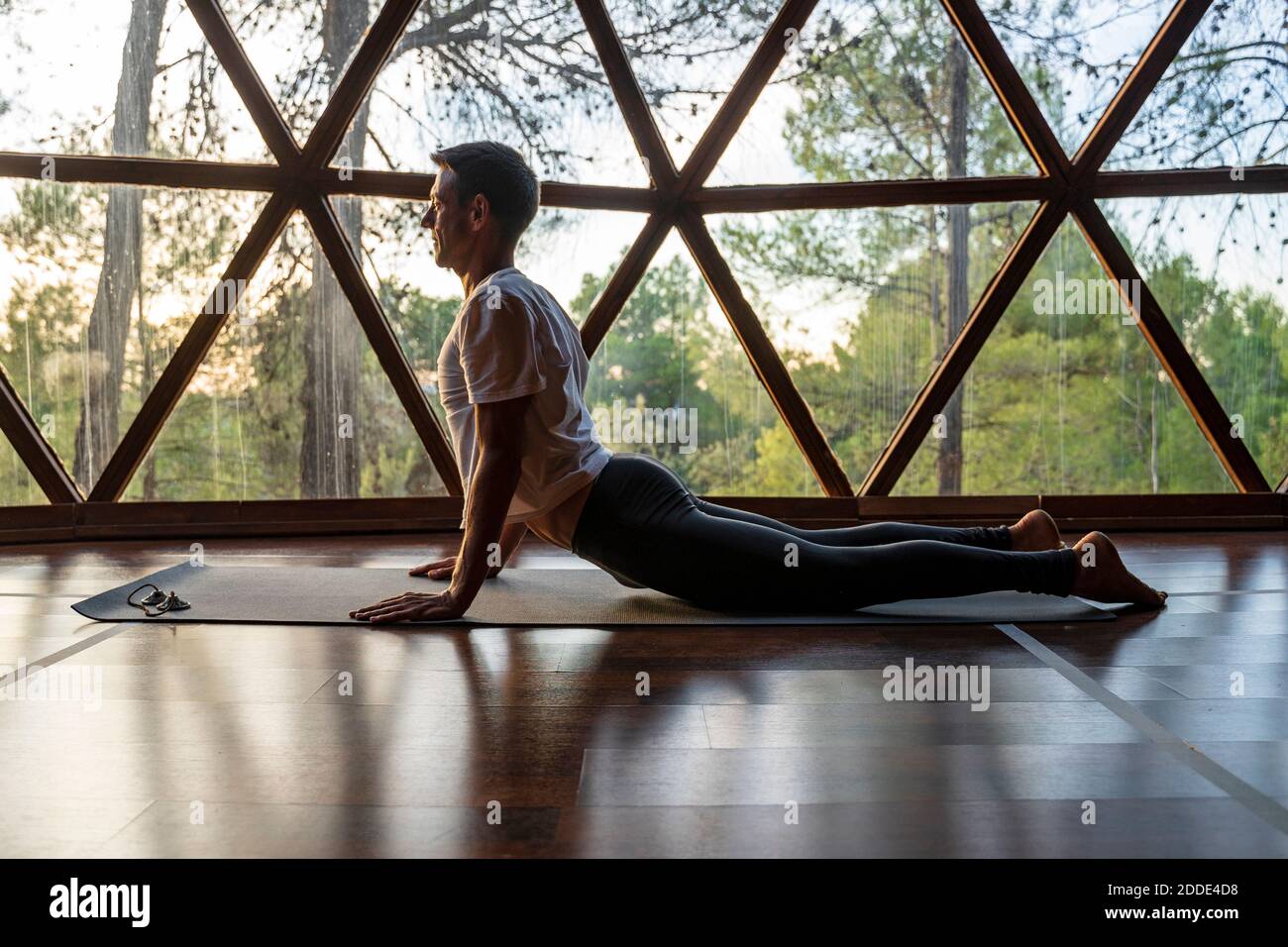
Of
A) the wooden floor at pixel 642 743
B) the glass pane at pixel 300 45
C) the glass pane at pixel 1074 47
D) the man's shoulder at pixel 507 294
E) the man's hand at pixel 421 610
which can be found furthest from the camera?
the glass pane at pixel 1074 47

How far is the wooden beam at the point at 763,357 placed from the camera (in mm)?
5418

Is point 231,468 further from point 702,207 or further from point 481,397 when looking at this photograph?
point 481,397

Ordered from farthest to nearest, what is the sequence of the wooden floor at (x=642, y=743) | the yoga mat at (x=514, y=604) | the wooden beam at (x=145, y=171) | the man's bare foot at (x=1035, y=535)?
the wooden beam at (x=145, y=171)
the man's bare foot at (x=1035, y=535)
the yoga mat at (x=514, y=604)
the wooden floor at (x=642, y=743)

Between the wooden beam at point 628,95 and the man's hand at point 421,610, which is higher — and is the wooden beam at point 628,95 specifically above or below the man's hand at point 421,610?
above

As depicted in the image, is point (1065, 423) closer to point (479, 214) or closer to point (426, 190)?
point (426, 190)

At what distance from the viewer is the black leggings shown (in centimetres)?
277

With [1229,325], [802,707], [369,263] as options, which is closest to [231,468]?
[369,263]

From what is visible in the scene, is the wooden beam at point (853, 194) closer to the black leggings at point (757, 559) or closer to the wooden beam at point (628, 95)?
the wooden beam at point (628, 95)

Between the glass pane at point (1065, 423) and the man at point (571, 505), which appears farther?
the glass pane at point (1065, 423)

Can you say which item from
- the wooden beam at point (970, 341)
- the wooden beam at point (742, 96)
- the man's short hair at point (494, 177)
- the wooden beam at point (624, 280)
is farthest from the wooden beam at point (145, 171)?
the wooden beam at point (970, 341)

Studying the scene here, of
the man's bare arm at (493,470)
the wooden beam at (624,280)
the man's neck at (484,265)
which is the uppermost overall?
the wooden beam at (624,280)

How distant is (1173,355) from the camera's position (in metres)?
5.41

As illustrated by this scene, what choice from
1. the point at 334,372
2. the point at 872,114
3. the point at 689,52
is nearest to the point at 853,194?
the point at 872,114

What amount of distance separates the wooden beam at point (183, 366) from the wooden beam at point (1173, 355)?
3.97 metres
